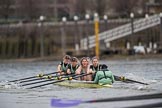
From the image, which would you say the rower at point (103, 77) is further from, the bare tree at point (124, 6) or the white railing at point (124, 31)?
the bare tree at point (124, 6)

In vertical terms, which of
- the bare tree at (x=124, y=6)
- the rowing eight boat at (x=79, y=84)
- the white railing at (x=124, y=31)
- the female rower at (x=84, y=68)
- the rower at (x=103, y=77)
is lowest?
the rowing eight boat at (x=79, y=84)

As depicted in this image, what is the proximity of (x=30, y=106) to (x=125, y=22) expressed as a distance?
5124 centimetres

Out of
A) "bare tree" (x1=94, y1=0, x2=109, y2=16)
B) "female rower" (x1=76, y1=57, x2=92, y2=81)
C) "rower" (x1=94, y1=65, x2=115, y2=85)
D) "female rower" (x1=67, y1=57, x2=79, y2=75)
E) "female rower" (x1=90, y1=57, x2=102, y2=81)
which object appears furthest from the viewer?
"bare tree" (x1=94, y1=0, x2=109, y2=16)

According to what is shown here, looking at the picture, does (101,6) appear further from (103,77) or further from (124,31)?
(103,77)

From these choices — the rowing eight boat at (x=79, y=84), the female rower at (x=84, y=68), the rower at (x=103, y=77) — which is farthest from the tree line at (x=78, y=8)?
the rower at (x=103, y=77)

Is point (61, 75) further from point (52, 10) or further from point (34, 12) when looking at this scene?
point (52, 10)

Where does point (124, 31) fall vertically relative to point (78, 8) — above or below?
below

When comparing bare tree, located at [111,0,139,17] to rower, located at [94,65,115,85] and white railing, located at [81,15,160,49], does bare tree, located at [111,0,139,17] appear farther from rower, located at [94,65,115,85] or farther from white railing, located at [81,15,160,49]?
rower, located at [94,65,115,85]

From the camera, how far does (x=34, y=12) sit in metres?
86.4

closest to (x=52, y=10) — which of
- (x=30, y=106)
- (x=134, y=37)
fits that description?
(x=134, y=37)

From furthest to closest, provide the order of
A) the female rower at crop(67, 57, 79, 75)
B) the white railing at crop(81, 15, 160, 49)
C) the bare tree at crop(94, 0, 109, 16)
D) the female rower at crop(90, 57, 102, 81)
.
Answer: the bare tree at crop(94, 0, 109, 16) < the white railing at crop(81, 15, 160, 49) < the female rower at crop(67, 57, 79, 75) < the female rower at crop(90, 57, 102, 81)

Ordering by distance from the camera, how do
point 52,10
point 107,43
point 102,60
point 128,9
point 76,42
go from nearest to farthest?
point 102,60, point 107,43, point 76,42, point 128,9, point 52,10

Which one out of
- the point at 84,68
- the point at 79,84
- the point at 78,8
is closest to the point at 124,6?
the point at 78,8

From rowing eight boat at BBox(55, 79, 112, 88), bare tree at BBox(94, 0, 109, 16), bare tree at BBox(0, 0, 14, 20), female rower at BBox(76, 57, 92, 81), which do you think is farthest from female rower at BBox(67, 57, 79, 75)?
bare tree at BBox(94, 0, 109, 16)
